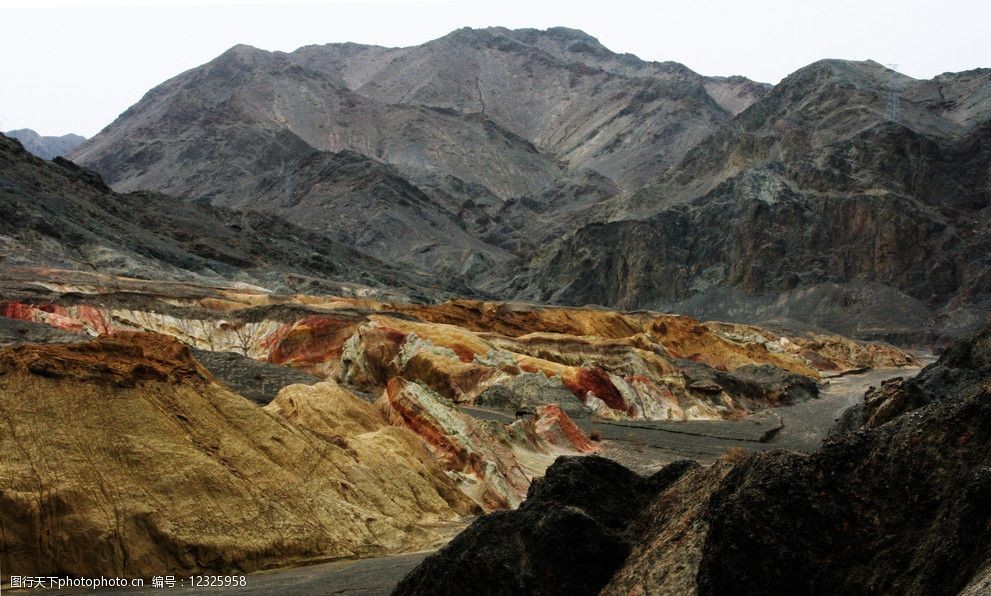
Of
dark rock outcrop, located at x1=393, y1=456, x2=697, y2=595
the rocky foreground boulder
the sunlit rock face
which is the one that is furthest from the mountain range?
the rocky foreground boulder

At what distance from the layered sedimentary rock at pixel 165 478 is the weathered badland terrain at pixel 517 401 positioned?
3 cm

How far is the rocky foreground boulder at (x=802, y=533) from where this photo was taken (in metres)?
5.04

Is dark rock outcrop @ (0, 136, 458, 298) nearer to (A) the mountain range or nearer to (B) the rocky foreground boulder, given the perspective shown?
(A) the mountain range

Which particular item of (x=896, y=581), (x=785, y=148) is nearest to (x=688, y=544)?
(x=896, y=581)

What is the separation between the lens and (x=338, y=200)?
158625 mm

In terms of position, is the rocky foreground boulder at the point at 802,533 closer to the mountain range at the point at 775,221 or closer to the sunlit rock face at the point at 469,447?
the sunlit rock face at the point at 469,447

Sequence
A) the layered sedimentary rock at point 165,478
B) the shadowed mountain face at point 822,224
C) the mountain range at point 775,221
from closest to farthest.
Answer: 1. the layered sedimentary rock at point 165,478
2. the shadowed mountain face at point 822,224
3. the mountain range at point 775,221

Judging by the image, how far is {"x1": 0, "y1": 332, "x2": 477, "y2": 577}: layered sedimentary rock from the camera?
10570 millimetres

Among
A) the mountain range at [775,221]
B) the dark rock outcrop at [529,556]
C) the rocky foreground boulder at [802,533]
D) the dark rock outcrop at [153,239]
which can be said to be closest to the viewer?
the rocky foreground boulder at [802,533]

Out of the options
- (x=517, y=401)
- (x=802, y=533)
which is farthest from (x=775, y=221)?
(x=802, y=533)

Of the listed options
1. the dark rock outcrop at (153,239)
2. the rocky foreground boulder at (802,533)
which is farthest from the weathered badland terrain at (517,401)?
the dark rock outcrop at (153,239)

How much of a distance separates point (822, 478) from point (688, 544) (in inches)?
40.6

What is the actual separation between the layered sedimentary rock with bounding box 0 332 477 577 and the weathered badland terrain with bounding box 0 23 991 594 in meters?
0.03

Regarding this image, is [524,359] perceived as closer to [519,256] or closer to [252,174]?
[519,256]
